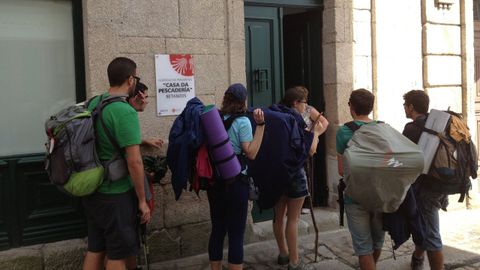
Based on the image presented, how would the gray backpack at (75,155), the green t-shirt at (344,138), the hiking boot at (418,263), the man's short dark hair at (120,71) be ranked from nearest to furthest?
the gray backpack at (75,155), the man's short dark hair at (120,71), the green t-shirt at (344,138), the hiking boot at (418,263)

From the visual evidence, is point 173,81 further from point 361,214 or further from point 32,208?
point 361,214

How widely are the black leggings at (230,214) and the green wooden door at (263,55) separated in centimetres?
207

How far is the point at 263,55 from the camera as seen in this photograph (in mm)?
5719

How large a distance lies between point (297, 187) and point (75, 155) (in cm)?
191

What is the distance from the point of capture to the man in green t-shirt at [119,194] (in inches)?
124

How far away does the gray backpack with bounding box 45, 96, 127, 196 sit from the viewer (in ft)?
10.3

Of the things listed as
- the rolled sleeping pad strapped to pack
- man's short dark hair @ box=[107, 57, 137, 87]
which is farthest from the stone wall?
man's short dark hair @ box=[107, 57, 137, 87]

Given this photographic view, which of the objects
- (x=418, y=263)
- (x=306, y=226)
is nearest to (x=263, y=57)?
(x=306, y=226)

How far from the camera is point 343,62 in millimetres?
5871

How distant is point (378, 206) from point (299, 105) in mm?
1271

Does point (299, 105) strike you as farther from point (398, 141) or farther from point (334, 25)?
point (334, 25)

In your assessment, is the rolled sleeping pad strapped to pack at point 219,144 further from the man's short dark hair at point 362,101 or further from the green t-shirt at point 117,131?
the man's short dark hair at point 362,101

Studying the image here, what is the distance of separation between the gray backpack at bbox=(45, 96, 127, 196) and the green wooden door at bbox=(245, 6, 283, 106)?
2665mm

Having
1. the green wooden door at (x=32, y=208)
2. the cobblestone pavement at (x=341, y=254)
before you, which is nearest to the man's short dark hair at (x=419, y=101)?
the cobblestone pavement at (x=341, y=254)
